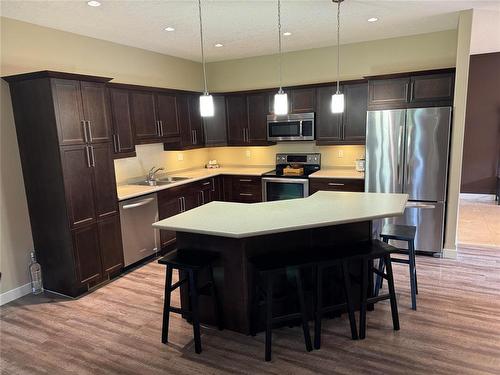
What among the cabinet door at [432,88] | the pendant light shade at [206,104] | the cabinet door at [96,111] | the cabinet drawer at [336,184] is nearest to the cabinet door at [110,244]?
the cabinet door at [96,111]

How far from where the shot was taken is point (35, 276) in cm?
371

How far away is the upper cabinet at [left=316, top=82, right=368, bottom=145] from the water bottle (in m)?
3.93

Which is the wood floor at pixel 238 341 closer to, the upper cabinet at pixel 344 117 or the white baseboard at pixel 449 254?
the white baseboard at pixel 449 254

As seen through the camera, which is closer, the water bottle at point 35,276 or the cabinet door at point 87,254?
the cabinet door at point 87,254

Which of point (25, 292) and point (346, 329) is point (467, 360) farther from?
point (25, 292)

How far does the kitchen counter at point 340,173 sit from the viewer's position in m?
4.83

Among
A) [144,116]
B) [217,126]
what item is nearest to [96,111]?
[144,116]

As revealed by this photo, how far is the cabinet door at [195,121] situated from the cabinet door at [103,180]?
6.27 feet

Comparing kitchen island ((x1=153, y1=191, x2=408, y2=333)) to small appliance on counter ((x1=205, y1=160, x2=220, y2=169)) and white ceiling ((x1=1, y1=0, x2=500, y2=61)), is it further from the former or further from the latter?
small appliance on counter ((x1=205, y1=160, x2=220, y2=169))

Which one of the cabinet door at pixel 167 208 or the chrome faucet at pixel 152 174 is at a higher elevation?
the chrome faucet at pixel 152 174

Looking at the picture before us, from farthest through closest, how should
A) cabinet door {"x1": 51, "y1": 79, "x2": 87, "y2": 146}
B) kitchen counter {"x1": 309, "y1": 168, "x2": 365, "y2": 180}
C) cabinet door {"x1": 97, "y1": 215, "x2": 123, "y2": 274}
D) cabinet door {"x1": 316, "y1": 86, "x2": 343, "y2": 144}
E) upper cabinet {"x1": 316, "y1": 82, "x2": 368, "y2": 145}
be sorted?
cabinet door {"x1": 316, "y1": 86, "x2": 343, "y2": 144} → upper cabinet {"x1": 316, "y1": 82, "x2": 368, "y2": 145} → kitchen counter {"x1": 309, "y1": 168, "x2": 365, "y2": 180} → cabinet door {"x1": 97, "y1": 215, "x2": 123, "y2": 274} → cabinet door {"x1": 51, "y1": 79, "x2": 87, "y2": 146}

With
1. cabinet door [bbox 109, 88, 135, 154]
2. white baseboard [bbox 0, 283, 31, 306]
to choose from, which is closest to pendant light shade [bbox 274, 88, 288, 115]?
cabinet door [bbox 109, 88, 135, 154]

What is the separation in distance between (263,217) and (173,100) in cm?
302

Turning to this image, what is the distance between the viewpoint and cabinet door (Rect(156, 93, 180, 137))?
489 cm
